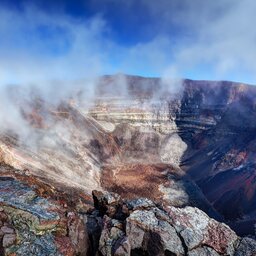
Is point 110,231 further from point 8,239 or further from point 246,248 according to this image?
point 246,248

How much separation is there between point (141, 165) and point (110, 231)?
163 ft

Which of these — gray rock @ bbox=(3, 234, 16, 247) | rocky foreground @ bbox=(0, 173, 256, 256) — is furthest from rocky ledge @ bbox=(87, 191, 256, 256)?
gray rock @ bbox=(3, 234, 16, 247)

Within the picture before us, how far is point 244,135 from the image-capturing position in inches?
2894

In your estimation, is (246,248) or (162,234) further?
(246,248)

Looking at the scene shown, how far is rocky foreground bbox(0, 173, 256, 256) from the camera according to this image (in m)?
18.0

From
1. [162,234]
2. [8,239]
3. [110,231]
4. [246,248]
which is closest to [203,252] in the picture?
[162,234]

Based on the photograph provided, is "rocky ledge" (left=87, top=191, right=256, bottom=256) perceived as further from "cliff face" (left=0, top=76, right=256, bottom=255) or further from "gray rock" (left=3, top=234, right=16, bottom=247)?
"gray rock" (left=3, top=234, right=16, bottom=247)

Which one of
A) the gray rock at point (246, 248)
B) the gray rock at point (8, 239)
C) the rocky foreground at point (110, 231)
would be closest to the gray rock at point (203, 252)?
the rocky foreground at point (110, 231)

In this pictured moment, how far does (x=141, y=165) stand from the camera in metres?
69.1

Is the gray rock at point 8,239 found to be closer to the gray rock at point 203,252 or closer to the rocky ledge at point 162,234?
the rocky ledge at point 162,234

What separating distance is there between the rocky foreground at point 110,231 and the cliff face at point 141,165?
0.06 meters

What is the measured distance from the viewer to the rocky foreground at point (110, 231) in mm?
17969

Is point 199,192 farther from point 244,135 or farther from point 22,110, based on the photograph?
point 22,110

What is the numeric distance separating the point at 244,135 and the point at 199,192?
21549mm
